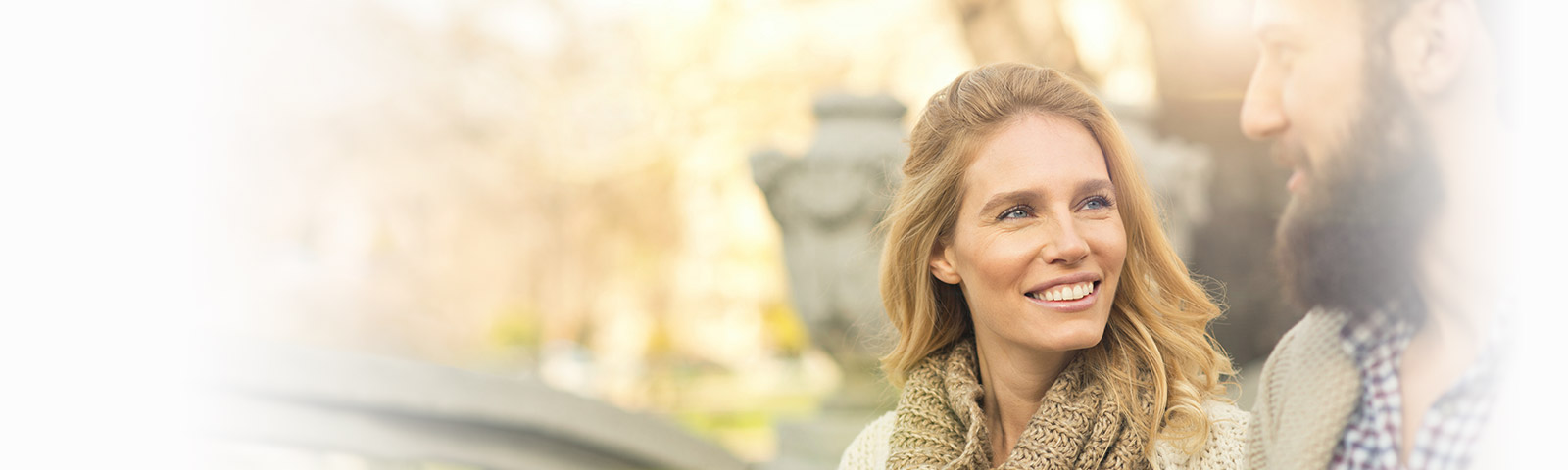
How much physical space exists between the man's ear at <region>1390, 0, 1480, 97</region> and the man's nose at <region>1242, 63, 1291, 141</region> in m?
0.12

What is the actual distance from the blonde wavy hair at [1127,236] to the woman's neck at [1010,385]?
61mm

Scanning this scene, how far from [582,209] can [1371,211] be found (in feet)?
57.7

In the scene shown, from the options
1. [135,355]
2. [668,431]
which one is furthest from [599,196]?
[135,355]

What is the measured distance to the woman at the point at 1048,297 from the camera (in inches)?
49.1

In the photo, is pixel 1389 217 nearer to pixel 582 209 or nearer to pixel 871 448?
pixel 871 448

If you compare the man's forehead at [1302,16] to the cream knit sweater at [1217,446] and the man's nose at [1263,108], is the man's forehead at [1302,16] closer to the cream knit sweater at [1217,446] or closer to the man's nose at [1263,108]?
the man's nose at [1263,108]

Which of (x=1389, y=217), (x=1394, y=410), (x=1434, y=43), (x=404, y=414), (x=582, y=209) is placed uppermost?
(x=582, y=209)

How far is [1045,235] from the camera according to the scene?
1235 mm

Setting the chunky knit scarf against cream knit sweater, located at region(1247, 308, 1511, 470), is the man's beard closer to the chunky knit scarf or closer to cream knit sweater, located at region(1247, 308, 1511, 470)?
cream knit sweater, located at region(1247, 308, 1511, 470)

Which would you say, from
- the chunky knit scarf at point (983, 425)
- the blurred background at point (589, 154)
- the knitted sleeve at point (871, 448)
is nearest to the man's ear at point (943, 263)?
the chunky knit scarf at point (983, 425)

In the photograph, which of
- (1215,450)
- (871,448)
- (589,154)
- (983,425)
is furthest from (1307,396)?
(589,154)

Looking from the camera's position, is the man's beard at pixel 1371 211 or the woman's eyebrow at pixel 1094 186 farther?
the woman's eyebrow at pixel 1094 186

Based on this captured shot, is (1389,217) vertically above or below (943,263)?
below

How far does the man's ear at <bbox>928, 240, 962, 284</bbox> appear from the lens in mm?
1421
